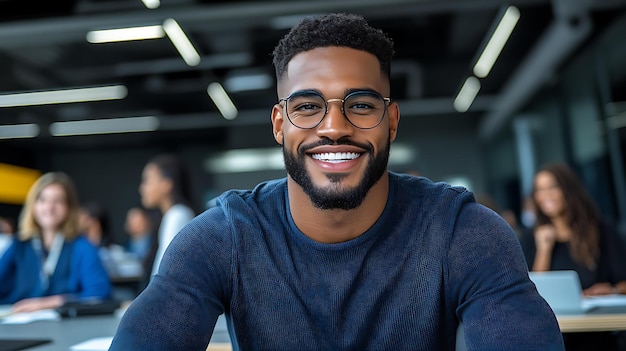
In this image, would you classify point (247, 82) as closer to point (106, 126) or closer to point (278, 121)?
point (106, 126)

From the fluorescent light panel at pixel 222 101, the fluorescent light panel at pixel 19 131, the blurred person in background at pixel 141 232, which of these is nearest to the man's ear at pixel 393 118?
the blurred person in background at pixel 141 232

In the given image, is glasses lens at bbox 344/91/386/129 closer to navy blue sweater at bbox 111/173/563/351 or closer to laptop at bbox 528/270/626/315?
navy blue sweater at bbox 111/173/563/351

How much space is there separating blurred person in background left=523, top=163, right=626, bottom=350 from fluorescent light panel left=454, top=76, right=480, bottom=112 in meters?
4.92

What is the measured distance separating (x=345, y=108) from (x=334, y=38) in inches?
5.8

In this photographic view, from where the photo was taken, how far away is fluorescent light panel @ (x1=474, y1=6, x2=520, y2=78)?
4.97 meters

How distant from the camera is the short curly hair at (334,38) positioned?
1063mm

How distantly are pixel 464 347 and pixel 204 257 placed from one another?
523 millimetres

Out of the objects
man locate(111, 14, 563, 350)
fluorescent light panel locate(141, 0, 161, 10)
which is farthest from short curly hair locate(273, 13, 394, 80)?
fluorescent light panel locate(141, 0, 161, 10)

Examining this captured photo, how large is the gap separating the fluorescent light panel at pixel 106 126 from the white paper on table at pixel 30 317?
7360 millimetres

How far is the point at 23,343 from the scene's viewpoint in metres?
1.45

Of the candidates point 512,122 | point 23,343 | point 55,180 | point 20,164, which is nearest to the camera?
point 23,343

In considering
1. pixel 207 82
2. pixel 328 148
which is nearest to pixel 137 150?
pixel 207 82

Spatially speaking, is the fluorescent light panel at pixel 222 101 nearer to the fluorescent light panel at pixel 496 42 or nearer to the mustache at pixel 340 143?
the fluorescent light panel at pixel 496 42

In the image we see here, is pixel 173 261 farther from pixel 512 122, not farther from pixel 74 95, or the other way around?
pixel 512 122
